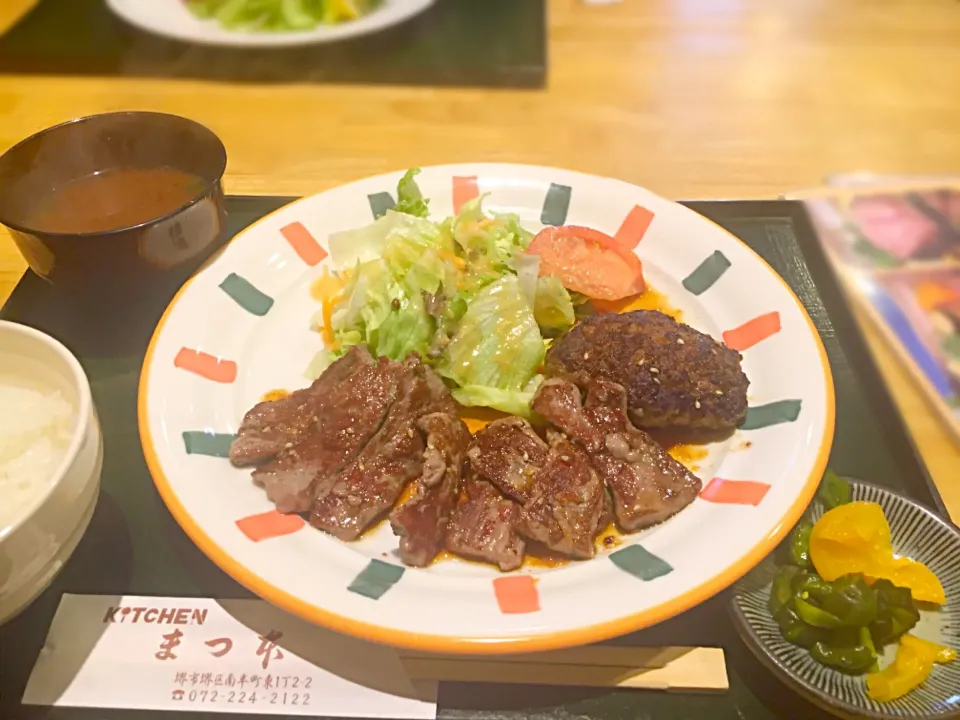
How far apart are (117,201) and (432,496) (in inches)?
69.0

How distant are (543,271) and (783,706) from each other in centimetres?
169

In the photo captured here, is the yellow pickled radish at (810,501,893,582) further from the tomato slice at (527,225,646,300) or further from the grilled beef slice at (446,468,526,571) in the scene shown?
the tomato slice at (527,225,646,300)

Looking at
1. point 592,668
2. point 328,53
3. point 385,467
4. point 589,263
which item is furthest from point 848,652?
point 328,53

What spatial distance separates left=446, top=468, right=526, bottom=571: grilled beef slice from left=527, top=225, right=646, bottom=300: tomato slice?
102 cm

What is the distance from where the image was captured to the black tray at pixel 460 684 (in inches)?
71.7

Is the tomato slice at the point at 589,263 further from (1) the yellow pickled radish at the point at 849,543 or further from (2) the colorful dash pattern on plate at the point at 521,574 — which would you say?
(1) the yellow pickled radish at the point at 849,543

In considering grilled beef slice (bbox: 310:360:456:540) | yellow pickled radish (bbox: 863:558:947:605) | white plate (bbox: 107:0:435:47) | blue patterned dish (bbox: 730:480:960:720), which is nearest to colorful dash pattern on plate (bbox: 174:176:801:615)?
grilled beef slice (bbox: 310:360:456:540)

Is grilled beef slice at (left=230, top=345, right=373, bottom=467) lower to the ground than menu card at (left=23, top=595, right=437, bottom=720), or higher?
higher

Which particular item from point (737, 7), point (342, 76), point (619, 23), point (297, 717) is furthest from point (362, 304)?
point (737, 7)

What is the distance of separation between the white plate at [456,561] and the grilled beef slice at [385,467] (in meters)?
0.06

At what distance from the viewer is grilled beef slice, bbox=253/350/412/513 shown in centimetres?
219

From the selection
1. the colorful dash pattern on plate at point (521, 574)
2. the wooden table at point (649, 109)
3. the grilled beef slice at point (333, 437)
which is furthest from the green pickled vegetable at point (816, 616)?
the wooden table at point (649, 109)

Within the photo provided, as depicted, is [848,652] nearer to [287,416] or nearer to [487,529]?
[487,529]

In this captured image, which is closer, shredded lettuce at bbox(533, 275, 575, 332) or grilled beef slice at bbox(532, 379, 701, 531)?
grilled beef slice at bbox(532, 379, 701, 531)
